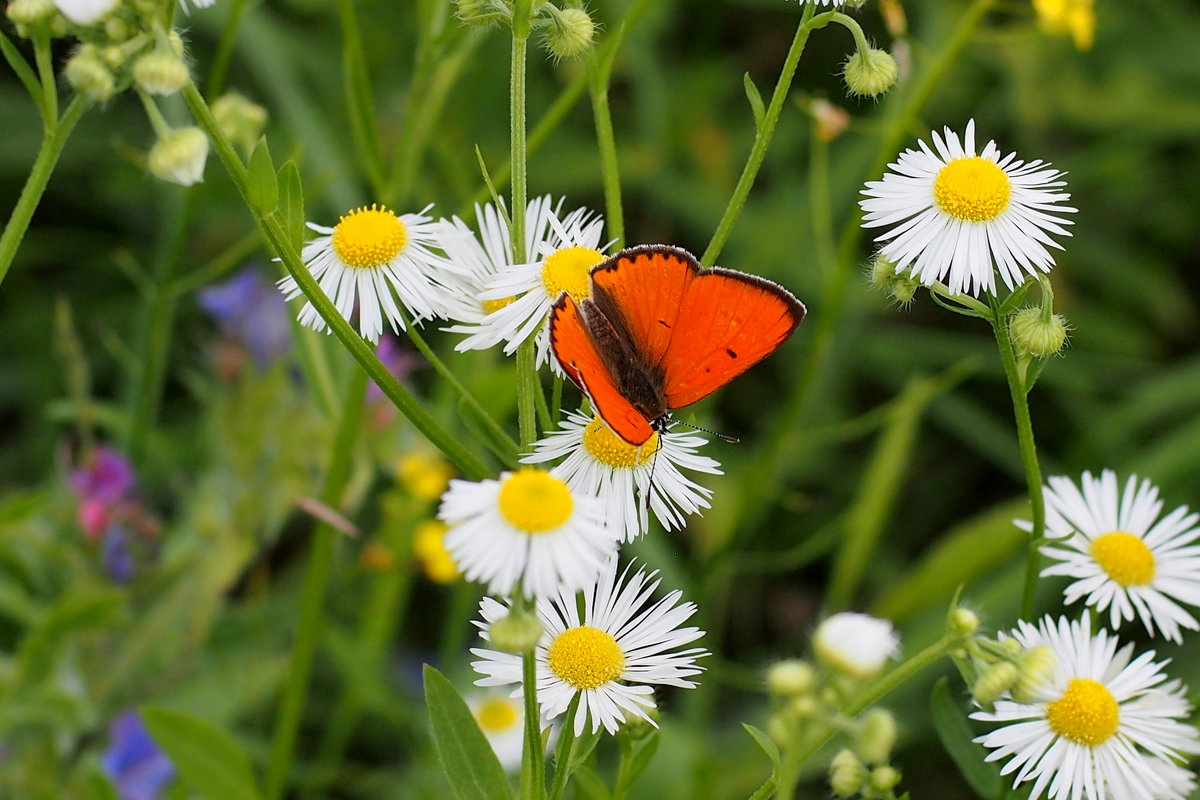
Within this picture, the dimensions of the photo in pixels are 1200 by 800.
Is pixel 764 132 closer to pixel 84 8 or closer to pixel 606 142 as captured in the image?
pixel 606 142

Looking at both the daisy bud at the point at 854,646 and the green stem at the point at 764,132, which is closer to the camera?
the daisy bud at the point at 854,646

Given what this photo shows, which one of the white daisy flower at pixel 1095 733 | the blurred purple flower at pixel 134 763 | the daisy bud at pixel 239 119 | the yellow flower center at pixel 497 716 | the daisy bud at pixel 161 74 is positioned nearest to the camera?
the daisy bud at pixel 161 74

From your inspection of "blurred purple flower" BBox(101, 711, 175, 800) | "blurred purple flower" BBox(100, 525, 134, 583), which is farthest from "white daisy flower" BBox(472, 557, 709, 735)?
"blurred purple flower" BBox(100, 525, 134, 583)

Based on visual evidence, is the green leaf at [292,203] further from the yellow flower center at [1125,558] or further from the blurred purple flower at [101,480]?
the blurred purple flower at [101,480]

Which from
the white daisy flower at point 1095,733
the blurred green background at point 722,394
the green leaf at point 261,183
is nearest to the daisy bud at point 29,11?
the green leaf at point 261,183

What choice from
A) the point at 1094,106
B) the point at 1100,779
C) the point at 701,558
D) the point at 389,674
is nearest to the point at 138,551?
the point at 389,674

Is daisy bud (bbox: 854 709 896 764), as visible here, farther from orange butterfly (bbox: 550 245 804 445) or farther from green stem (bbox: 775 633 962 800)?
orange butterfly (bbox: 550 245 804 445)

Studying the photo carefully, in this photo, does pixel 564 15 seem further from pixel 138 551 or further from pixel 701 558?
pixel 701 558

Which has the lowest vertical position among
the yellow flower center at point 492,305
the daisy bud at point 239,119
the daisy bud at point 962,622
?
the daisy bud at point 962,622
